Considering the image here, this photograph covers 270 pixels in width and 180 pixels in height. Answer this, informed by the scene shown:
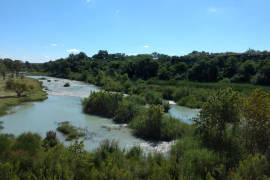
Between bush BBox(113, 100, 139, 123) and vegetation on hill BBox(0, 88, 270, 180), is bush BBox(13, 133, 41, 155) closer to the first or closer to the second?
vegetation on hill BBox(0, 88, 270, 180)

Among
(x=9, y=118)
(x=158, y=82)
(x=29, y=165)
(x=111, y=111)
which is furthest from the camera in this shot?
(x=158, y=82)

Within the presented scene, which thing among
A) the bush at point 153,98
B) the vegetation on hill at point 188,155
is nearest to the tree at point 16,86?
the bush at point 153,98

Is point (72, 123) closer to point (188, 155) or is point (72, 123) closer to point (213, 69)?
point (188, 155)

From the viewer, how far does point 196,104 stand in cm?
3562

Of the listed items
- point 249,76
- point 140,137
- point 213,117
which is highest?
point 249,76

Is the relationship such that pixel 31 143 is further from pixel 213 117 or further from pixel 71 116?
pixel 71 116

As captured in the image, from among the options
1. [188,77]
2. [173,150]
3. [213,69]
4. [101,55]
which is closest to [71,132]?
[173,150]

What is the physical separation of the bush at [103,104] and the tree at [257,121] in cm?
1658

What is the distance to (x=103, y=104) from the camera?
27562 mm

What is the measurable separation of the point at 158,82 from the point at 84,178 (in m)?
59.2

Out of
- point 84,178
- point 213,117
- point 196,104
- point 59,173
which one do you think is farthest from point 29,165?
point 196,104

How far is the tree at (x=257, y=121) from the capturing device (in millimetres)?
11789

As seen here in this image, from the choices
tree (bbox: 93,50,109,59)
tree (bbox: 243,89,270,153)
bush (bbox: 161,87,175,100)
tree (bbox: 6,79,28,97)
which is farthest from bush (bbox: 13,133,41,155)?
tree (bbox: 93,50,109,59)

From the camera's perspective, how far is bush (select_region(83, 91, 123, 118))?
26.9 meters
